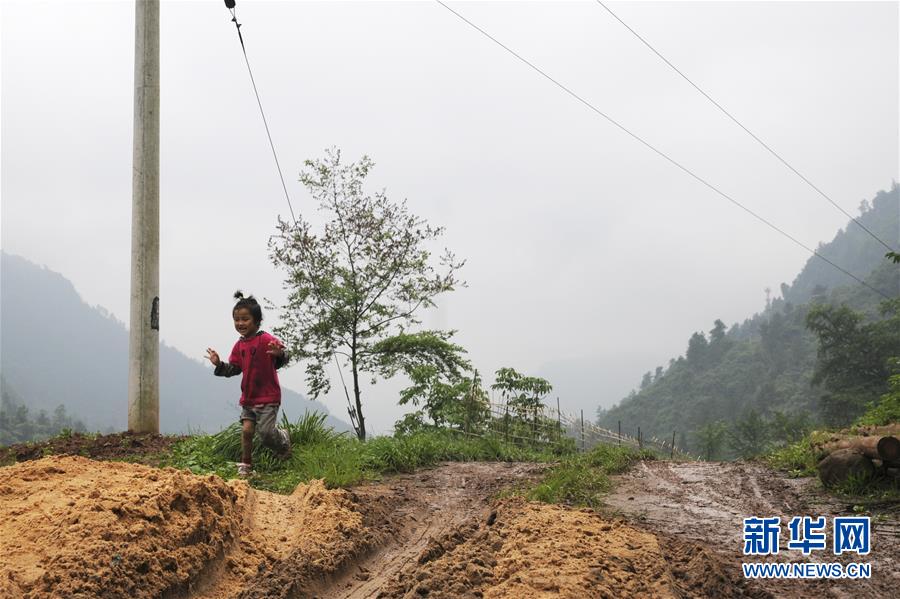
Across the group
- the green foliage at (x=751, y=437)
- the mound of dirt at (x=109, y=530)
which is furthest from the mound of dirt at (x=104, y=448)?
the green foliage at (x=751, y=437)

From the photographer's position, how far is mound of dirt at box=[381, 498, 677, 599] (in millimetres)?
3078

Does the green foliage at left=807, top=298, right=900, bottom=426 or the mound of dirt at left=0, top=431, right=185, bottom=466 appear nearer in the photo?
the mound of dirt at left=0, top=431, right=185, bottom=466

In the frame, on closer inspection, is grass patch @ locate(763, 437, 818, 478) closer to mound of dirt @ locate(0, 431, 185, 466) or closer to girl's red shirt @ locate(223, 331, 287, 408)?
girl's red shirt @ locate(223, 331, 287, 408)

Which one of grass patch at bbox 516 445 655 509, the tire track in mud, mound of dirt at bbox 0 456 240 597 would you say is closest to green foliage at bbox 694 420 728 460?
grass patch at bbox 516 445 655 509

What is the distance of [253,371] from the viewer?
21.0ft

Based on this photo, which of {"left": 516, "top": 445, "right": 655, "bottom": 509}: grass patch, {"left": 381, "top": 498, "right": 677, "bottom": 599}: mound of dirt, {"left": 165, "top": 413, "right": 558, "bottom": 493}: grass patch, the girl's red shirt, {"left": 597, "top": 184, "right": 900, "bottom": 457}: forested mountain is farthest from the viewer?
{"left": 597, "top": 184, "right": 900, "bottom": 457}: forested mountain

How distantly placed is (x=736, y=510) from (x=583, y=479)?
1429 mm

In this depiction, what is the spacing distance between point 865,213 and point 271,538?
460 feet

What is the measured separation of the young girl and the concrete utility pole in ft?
6.46

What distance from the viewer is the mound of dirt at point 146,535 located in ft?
10.5

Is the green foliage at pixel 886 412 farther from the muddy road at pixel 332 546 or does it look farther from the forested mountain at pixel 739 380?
the forested mountain at pixel 739 380

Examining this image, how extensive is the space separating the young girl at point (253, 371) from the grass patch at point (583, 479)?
2.70 m

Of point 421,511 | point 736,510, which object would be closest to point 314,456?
point 421,511

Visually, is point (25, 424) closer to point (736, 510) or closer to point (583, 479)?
point (583, 479)
